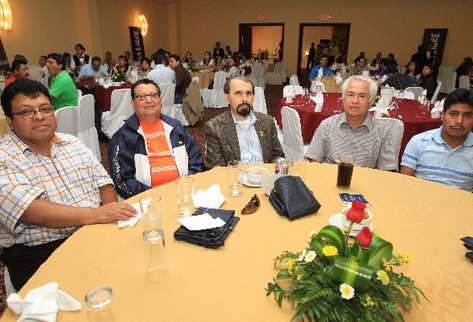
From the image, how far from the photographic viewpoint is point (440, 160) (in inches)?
88.1

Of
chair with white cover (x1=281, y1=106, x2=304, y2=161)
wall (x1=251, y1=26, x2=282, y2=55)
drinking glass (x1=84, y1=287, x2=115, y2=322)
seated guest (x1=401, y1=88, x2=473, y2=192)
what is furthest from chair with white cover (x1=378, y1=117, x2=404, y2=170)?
wall (x1=251, y1=26, x2=282, y2=55)

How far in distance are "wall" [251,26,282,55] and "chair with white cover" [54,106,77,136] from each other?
628 inches

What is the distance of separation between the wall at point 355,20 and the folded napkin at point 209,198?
42.6 ft

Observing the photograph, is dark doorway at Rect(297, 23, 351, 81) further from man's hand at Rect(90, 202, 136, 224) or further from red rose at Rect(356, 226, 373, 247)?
red rose at Rect(356, 226, 373, 247)

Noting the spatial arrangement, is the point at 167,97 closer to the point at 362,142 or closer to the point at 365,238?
the point at 362,142

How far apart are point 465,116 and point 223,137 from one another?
1544 mm

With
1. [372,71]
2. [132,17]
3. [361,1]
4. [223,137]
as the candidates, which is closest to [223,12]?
[132,17]

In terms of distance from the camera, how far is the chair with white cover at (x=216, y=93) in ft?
28.1

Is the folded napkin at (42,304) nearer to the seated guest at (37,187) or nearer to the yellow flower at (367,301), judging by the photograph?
the seated guest at (37,187)

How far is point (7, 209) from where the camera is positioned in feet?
4.81

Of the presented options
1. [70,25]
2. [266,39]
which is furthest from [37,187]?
[266,39]

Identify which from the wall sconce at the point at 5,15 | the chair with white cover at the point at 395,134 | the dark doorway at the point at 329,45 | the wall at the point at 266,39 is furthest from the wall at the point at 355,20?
the chair with white cover at the point at 395,134

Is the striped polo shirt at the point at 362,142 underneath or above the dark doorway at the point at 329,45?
underneath

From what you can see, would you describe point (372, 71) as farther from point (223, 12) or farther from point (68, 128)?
point (68, 128)
